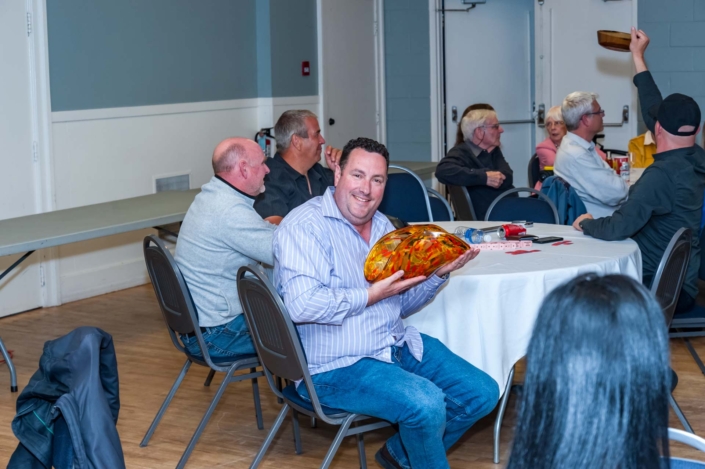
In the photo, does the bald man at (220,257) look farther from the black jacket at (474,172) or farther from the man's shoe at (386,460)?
the black jacket at (474,172)

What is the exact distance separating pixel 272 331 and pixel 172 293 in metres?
0.66

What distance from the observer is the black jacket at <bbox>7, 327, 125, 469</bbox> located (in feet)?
5.80

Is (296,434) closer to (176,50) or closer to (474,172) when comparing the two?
(474,172)

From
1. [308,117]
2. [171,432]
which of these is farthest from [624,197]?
[171,432]

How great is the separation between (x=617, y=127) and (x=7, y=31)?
4.97m

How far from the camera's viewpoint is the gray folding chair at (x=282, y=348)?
2562 mm

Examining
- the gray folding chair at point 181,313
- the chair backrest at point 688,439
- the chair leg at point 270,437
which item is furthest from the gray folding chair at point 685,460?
the gray folding chair at point 181,313

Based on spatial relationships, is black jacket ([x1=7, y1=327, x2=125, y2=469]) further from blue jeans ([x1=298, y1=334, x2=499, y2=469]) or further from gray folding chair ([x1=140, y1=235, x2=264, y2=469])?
gray folding chair ([x1=140, y1=235, x2=264, y2=469])

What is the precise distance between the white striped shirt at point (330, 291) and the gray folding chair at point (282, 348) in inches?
2.2

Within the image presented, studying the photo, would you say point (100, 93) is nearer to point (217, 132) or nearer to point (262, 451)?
point (217, 132)

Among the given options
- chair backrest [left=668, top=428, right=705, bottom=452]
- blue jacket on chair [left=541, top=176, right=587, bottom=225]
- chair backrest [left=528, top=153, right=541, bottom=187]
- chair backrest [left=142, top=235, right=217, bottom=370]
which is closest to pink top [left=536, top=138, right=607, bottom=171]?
chair backrest [left=528, top=153, right=541, bottom=187]

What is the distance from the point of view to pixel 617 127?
7.68m

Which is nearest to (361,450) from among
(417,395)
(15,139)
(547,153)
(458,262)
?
(417,395)

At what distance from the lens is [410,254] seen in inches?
102
